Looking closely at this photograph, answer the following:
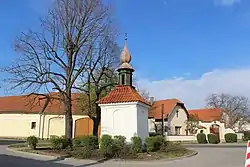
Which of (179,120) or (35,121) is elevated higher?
(179,120)

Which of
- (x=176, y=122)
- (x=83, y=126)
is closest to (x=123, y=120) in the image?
(x=83, y=126)

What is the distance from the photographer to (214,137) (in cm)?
4438

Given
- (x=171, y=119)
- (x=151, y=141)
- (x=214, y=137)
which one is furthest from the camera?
(x=171, y=119)

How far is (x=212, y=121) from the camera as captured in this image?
2253 inches

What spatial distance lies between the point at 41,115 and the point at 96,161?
109 ft

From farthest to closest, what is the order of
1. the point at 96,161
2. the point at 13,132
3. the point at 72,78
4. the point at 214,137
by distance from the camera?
the point at 13,132
the point at 214,137
the point at 72,78
the point at 96,161

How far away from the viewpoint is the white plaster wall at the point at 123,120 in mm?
23234

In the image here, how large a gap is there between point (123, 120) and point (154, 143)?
2.95 m

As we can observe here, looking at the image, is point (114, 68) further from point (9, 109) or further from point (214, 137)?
point (9, 109)

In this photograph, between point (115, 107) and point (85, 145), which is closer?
point (85, 145)

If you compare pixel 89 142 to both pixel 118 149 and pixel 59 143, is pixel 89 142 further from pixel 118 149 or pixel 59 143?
pixel 118 149

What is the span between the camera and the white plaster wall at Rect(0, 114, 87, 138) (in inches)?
1874

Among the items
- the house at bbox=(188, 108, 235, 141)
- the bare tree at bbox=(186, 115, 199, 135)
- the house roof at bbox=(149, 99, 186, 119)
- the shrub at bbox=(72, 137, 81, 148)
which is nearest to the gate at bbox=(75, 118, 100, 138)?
the house roof at bbox=(149, 99, 186, 119)

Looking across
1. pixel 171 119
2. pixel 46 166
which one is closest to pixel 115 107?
pixel 46 166
